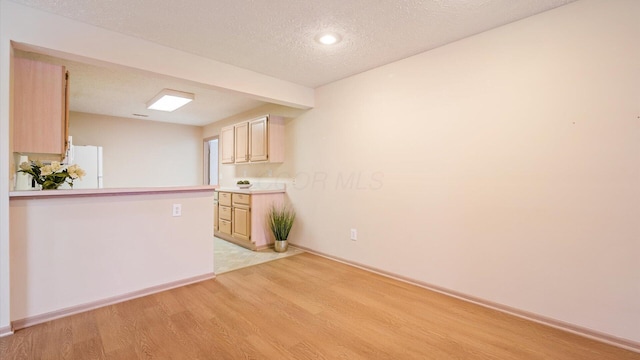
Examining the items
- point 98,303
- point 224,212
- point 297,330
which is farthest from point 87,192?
point 224,212

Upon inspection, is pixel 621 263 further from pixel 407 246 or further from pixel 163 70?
pixel 163 70

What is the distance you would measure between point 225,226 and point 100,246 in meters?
2.35

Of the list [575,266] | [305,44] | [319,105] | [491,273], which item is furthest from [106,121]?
[575,266]

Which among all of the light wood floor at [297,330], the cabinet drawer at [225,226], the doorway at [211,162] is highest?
the doorway at [211,162]

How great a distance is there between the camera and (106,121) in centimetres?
555

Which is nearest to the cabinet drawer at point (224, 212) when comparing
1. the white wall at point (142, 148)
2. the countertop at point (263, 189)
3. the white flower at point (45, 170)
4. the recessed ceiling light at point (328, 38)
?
the countertop at point (263, 189)

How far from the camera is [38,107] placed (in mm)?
2143

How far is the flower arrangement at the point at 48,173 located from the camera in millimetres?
2219

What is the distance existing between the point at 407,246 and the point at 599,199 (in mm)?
1513

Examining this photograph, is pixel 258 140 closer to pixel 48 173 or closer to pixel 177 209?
pixel 177 209

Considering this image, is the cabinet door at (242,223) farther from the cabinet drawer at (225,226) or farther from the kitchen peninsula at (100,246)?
the kitchen peninsula at (100,246)

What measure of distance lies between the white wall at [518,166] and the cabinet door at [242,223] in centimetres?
169

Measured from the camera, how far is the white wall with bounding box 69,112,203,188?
5.42 meters

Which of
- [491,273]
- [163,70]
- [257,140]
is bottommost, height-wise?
[491,273]
